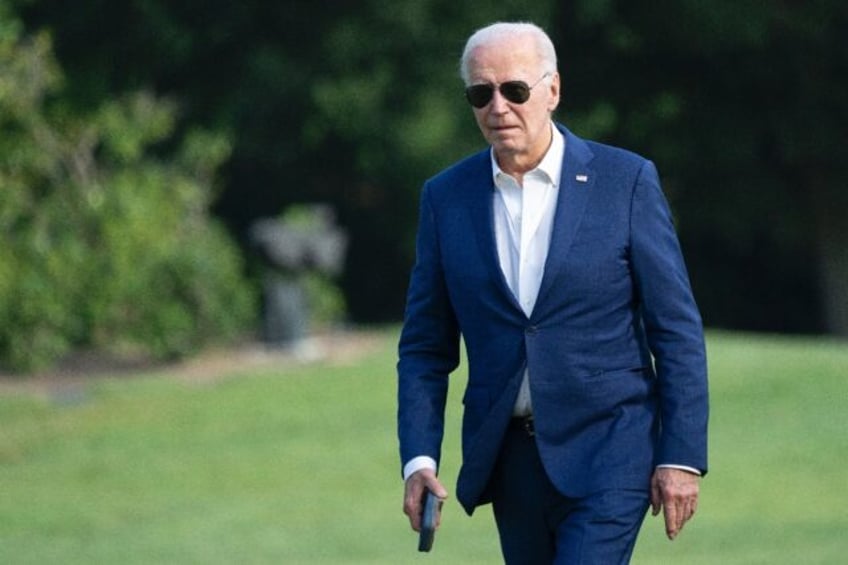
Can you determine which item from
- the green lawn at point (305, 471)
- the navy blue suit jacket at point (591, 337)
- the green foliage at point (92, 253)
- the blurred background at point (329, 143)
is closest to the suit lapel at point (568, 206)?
the navy blue suit jacket at point (591, 337)

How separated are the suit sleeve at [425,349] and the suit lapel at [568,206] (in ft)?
1.04

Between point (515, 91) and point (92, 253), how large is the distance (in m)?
18.9

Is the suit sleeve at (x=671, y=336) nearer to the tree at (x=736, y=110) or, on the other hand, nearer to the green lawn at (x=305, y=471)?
the green lawn at (x=305, y=471)

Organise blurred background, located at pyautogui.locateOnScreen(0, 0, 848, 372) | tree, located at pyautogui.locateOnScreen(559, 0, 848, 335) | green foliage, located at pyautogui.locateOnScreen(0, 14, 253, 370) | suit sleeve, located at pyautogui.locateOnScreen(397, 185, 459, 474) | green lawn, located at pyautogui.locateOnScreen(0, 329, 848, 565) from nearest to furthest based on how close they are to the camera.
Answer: suit sleeve, located at pyautogui.locateOnScreen(397, 185, 459, 474) → green lawn, located at pyautogui.locateOnScreen(0, 329, 848, 565) → blurred background, located at pyautogui.locateOnScreen(0, 0, 848, 372) → green foliage, located at pyautogui.locateOnScreen(0, 14, 253, 370) → tree, located at pyautogui.locateOnScreen(559, 0, 848, 335)

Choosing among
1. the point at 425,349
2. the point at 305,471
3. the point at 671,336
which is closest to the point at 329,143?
the point at 305,471

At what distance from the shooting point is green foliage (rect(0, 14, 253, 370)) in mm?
23156

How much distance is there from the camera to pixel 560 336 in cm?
561

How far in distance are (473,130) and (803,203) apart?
4.86 meters

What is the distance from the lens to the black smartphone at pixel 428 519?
A: 559 cm

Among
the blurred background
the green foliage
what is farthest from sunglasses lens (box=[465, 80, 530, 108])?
the green foliage

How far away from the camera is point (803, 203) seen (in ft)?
112

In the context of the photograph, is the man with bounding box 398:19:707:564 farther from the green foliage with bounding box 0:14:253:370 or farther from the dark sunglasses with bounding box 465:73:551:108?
the green foliage with bounding box 0:14:253:370

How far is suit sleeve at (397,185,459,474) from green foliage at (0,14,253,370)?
16740mm

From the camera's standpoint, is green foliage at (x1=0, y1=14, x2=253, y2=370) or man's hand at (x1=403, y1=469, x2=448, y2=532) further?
green foliage at (x1=0, y1=14, x2=253, y2=370)
